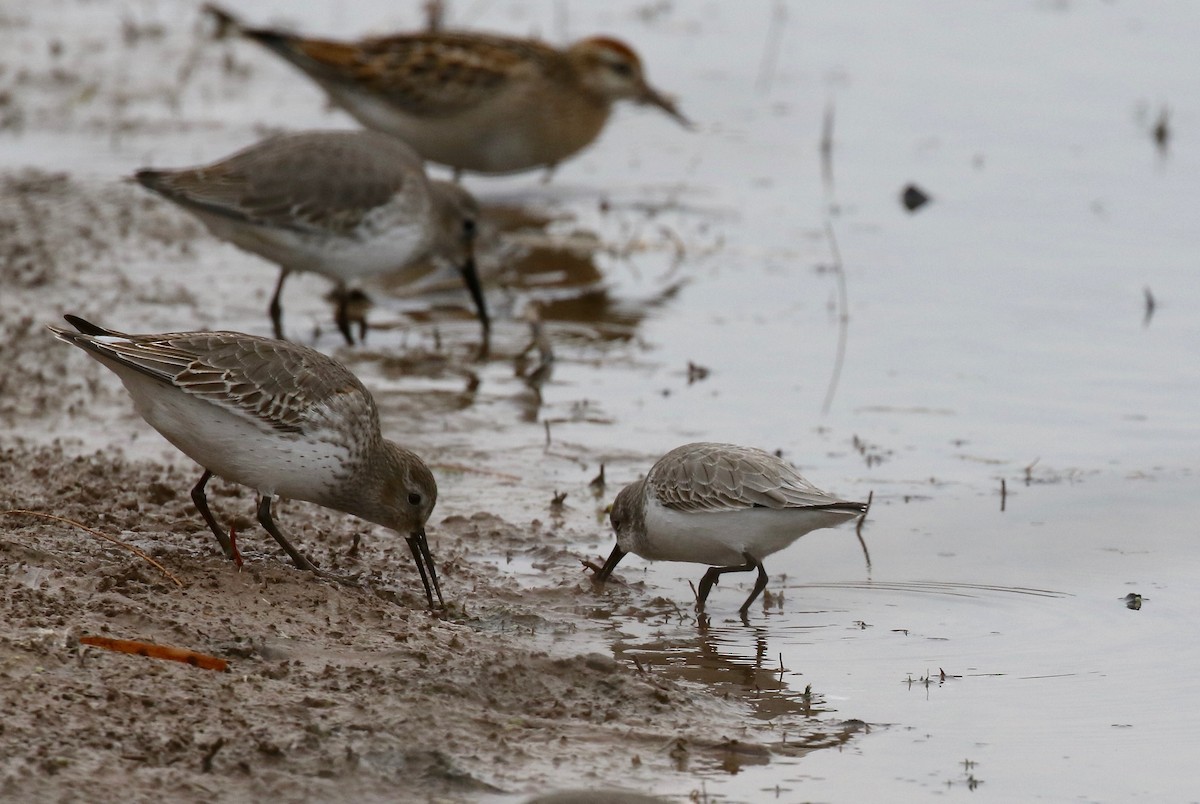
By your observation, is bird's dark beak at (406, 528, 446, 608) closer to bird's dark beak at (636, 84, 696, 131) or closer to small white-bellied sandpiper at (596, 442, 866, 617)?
small white-bellied sandpiper at (596, 442, 866, 617)

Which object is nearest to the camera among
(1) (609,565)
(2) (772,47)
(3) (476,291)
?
(1) (609,565)

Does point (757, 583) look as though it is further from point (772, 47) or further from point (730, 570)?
point (772, 47)

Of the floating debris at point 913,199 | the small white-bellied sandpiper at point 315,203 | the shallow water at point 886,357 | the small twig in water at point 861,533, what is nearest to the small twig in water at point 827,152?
the shallow water at point 886,357

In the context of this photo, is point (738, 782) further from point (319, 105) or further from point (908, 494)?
point (319, 105)

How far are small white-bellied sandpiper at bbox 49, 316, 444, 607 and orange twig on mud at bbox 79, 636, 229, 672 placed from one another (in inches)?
45.4

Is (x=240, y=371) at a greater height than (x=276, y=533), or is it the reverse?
(x=240, y=371)

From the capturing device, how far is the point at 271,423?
634 cm

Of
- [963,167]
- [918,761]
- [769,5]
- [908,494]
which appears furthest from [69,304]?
[769,5]

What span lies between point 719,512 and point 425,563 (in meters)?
1.20

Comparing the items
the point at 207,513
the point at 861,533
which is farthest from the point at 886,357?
the point at 207,513

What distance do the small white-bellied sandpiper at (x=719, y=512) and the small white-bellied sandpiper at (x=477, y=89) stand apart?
669cm

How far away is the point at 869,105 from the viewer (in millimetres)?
15211

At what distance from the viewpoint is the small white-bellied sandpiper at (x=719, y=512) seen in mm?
6449

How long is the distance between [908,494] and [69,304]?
5.14 metres
